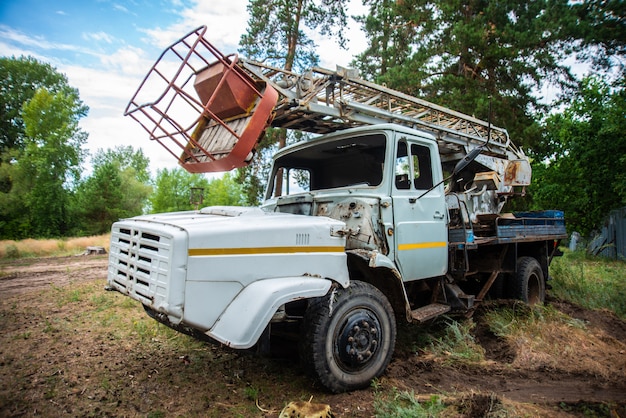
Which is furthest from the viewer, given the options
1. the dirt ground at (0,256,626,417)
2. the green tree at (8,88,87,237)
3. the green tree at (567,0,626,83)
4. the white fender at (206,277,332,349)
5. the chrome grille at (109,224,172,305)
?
the green tree at (8,88,87,237)

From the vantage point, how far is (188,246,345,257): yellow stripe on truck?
9.23 ft

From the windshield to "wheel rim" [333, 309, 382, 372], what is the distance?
1.54 meters

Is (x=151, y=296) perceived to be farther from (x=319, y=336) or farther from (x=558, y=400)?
(x=558, y=400)

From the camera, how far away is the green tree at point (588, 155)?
12.8 m

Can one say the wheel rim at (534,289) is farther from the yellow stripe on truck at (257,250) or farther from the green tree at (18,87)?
the green tree at (18,87)

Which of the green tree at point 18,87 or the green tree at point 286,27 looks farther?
the green tree at point 18,87

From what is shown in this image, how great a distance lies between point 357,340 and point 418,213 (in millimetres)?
1632

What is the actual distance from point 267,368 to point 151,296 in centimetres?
154

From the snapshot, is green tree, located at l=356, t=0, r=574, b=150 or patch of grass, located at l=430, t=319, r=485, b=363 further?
green tree, located at l=356, t=0, r=574, b=150

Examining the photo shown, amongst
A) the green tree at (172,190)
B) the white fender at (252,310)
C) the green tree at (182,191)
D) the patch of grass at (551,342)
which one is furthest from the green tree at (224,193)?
the white fender at (252,310)

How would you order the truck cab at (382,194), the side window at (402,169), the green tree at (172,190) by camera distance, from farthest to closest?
the green tree at (172,190), the side window at (402,169), the truck cab at (382,194)

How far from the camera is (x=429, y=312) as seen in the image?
424cm

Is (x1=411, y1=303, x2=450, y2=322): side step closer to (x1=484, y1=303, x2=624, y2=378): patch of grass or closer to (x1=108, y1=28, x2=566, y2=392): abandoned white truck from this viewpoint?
(x1=108, y1=28, x2=566, y2=392): abandoned white truck

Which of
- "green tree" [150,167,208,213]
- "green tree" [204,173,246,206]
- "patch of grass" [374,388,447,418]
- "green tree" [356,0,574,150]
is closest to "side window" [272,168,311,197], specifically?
"patch of grass" [374,388,447,418]
